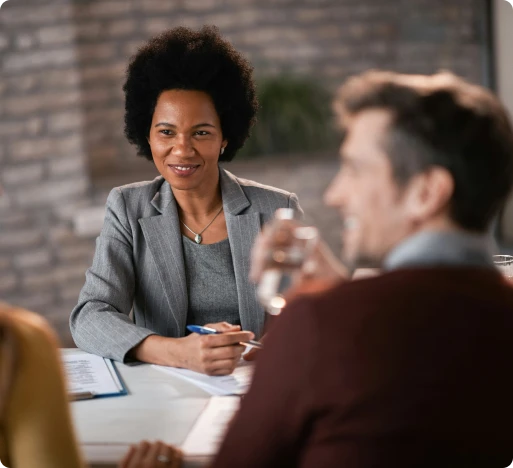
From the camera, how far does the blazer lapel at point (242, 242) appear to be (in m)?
2.24

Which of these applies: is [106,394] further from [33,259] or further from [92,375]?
[33,259]

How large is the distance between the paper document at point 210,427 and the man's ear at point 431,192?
51cm

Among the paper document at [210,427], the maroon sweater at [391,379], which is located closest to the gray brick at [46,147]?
the paper document at [210,427]

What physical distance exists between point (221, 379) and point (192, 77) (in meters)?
0.96

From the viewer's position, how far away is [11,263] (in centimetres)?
418

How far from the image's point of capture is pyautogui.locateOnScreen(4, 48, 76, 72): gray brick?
13.3 feet

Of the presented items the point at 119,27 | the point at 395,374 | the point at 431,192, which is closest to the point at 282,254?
the point at 431,192

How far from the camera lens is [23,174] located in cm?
414

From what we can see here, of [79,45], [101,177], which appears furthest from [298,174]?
[79,45]

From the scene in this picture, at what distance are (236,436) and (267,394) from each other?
3.1 inches

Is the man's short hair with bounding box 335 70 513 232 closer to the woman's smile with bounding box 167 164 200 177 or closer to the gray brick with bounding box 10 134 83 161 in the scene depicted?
the woman's smile with bounding box 167 164 200 177

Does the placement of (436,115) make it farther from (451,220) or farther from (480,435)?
(480,435)

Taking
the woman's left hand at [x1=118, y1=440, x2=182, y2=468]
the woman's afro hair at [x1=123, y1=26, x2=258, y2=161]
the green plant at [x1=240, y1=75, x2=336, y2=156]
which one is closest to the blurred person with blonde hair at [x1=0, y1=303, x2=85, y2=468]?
the woman's left hand at [x1=118, y1=440, x2=182, y2=468]

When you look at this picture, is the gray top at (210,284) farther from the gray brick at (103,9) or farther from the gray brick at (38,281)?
the gray brick at (103,9)
